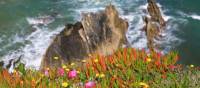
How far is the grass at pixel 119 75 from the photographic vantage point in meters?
7.54

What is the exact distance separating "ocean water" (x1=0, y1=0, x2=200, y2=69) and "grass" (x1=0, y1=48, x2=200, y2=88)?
389 inches

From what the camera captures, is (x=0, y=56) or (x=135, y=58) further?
(x=0, y=56)

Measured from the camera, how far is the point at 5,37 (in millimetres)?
22594

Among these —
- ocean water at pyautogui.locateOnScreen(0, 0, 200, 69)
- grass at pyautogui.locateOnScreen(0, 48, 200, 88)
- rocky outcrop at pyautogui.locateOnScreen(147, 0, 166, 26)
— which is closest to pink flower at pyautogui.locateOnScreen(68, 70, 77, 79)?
grass at pyautogui.locateOnScreen(0, 48, 200, 88)

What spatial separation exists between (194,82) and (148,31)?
1414cm

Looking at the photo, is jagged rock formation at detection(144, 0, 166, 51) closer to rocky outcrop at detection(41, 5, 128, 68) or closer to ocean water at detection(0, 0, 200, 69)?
ocean water at detection(0, 0, 200, 69)

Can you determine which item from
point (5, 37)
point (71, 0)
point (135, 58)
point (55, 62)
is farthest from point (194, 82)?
point (71, 0)

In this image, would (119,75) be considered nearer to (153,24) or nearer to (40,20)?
(153,24)

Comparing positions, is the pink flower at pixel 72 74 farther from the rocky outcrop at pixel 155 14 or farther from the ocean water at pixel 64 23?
the rocky outcrop at pixel 155 14

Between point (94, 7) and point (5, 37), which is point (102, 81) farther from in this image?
point (94, 7)

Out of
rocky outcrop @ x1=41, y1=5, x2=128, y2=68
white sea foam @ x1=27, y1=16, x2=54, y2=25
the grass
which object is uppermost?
the grass

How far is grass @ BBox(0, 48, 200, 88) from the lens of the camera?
754 centimetres

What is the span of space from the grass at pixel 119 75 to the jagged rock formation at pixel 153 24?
11.7 metres

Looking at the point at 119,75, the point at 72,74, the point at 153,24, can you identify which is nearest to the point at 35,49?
the point at 153,24
